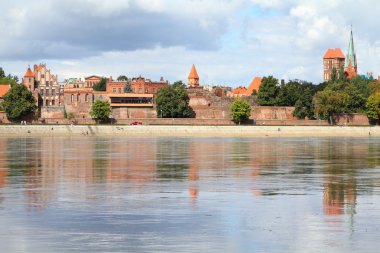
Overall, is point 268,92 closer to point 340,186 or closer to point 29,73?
point 29,73

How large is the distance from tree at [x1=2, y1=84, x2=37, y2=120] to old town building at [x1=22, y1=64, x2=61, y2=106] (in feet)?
64.2

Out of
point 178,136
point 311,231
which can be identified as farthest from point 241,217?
point 178,136

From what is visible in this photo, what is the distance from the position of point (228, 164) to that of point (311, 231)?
25.0 metres

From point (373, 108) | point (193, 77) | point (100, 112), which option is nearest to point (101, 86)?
point (193, 77)

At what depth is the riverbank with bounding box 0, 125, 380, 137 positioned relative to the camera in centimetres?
10931

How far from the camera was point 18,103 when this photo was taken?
124 m

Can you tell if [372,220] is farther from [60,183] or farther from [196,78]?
[196,78]

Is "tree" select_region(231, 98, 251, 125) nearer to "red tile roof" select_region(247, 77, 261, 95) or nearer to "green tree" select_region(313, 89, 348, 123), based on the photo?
"green tree" select_region(313, 89, 348, 123)

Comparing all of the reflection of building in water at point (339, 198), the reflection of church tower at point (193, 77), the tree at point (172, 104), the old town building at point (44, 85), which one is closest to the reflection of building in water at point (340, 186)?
the reflection of building in water at point (339, 198)

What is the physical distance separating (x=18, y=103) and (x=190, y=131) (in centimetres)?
2822

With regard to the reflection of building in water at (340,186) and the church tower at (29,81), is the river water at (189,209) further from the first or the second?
the church tower at (29,81)

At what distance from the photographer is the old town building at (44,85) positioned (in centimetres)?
14688

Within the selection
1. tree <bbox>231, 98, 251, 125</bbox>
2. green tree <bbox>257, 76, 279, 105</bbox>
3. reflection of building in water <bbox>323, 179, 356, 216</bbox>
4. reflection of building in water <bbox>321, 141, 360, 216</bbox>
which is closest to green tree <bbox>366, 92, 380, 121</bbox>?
green tree <bbox>257, 76, 279, 105</bbox>

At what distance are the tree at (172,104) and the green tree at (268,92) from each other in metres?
15.7
